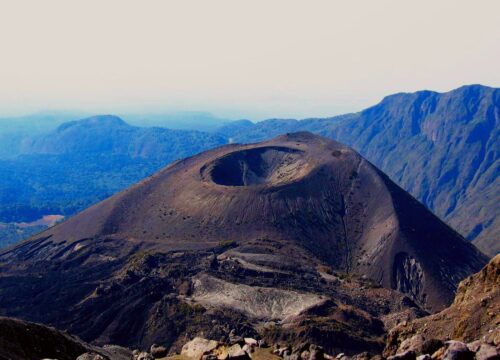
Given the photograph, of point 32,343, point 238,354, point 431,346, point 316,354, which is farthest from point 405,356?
point 32,343

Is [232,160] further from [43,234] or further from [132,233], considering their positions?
[43,234]

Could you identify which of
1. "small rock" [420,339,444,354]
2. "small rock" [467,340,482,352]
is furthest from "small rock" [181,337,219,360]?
"small rock" [467,340,482,352]

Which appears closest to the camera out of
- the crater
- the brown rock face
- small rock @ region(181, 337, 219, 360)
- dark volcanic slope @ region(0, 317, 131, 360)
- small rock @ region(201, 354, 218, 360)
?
small rock @ region(201, 354, 218, 360)

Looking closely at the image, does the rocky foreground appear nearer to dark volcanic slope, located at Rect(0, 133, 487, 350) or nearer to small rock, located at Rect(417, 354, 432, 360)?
small rock, located at Rect(417, 354, 432, 360)

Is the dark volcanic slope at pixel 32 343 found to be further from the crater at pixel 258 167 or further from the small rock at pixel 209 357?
the crater at pixel 258 167

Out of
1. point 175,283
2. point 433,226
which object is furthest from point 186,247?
point 433,226

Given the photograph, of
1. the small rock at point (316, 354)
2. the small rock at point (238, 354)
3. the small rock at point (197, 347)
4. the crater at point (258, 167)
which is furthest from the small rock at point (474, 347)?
the crater at point (258, 167)
